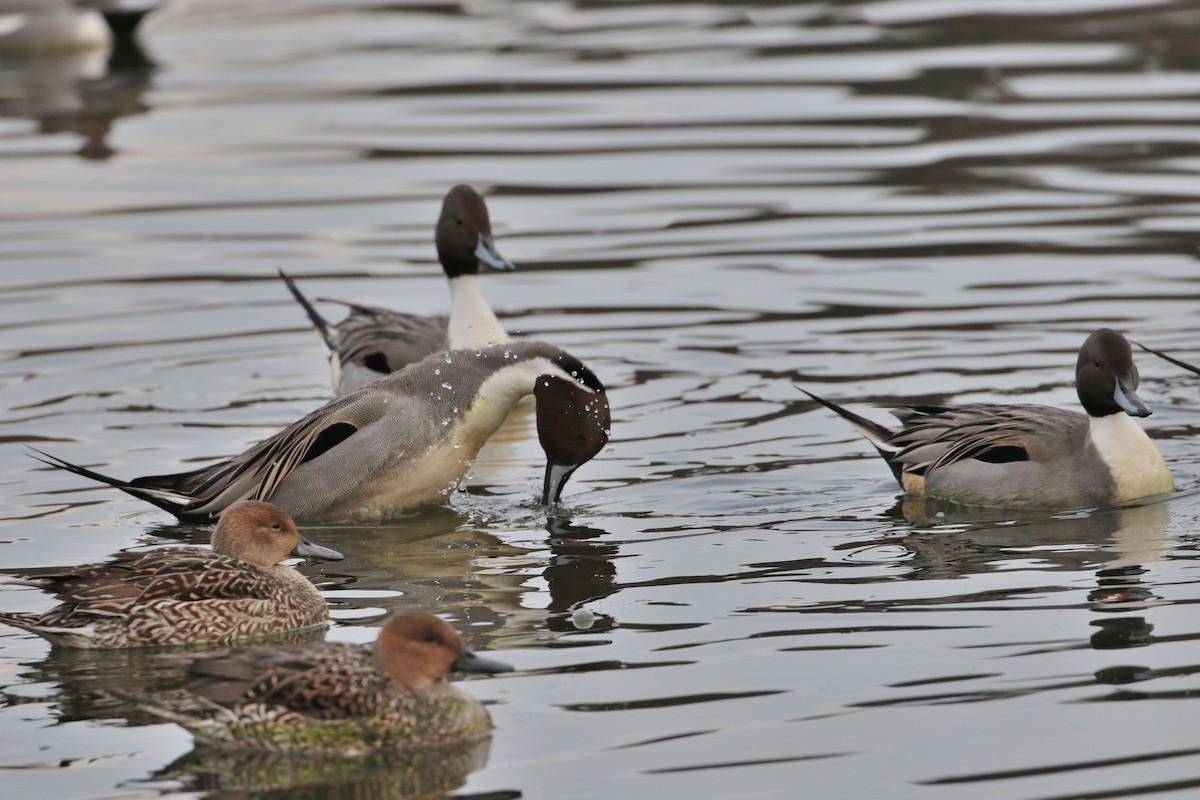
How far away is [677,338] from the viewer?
1191 cm

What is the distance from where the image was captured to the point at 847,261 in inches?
521

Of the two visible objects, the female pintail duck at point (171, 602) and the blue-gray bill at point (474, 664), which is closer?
the blue-gray bill at point (474, 664)

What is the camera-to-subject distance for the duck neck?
11.1m

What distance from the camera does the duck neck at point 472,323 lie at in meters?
11.1

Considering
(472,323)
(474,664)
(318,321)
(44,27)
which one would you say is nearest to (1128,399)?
(474,664)

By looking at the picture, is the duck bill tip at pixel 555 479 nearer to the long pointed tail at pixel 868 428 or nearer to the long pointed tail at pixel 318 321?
the long pointed tail at pixel 868 428

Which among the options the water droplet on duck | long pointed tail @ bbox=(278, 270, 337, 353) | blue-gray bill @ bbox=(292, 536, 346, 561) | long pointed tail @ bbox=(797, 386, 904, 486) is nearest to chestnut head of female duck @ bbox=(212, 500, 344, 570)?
blue-gray bill @ bbox=(292, 536, 346, 561)

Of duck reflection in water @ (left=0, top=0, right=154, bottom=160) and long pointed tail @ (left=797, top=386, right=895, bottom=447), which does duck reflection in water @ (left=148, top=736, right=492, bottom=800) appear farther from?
duck reflection in water @ (left=0, top=0, right=154, bottom=160)

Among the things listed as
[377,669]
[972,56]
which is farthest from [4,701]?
[972,56]

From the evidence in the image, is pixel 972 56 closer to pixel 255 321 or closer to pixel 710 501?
pixel 255 321

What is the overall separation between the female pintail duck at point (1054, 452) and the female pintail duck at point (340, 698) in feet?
10.8

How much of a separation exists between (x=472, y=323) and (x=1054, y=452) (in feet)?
12.2

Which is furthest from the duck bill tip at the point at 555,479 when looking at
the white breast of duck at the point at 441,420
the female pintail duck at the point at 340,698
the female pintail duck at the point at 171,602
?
the female pintail duck at the point at 340,698

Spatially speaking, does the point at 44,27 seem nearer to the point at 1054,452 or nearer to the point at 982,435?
the point at 982,435
